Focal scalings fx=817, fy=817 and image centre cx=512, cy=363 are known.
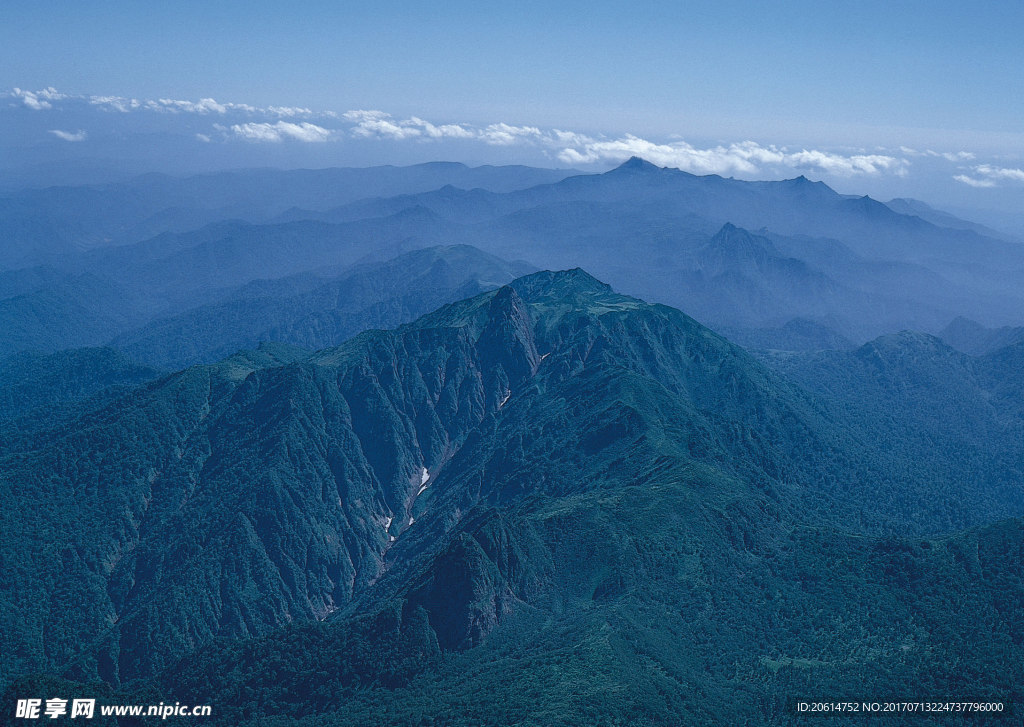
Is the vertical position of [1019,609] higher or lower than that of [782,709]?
higher

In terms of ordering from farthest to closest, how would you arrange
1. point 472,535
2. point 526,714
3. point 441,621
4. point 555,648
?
1. point 472,535
2. point 441,621
3. point 555,648
4. point 526,714

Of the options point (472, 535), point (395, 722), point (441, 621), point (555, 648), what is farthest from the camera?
point (472, 535)

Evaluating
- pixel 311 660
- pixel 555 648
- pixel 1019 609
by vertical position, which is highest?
pixel 1019 609

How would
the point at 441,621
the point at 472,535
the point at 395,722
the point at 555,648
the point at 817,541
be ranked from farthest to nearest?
1. the point at 817,541
2. the point at 472,535
3. the point at 441,621
4. the point at 555,648
5. the point at 395,722

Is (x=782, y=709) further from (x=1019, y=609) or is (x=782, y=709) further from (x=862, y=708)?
(x=1019, y=609)

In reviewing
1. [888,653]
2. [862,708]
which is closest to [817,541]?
[888,653]

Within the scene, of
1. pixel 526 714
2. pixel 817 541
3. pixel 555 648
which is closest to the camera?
pixel 526 714

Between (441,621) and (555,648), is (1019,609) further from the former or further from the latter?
(441,621)

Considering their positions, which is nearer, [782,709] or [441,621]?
[782,709]

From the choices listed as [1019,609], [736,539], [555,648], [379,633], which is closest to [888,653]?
[1019,609]
